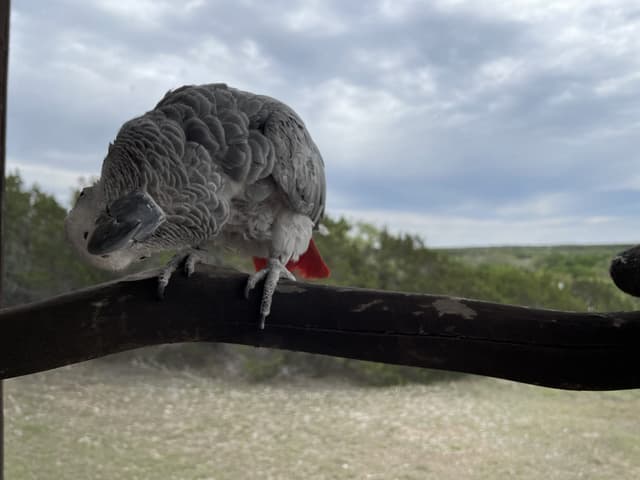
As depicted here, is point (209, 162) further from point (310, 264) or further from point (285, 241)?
point (310, 264)

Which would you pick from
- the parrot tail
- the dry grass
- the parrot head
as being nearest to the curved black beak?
the parrot head

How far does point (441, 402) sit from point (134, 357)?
5.98 ft

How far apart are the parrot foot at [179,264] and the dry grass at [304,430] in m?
1.47

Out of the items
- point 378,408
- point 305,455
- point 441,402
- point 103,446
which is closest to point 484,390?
point 441,402

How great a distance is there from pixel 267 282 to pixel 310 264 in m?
0.35

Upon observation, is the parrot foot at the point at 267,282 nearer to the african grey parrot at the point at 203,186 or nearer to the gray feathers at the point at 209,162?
the african grey parrot at the point at 203,186

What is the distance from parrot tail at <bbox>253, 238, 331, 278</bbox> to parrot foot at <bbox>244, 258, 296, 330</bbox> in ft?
0.87

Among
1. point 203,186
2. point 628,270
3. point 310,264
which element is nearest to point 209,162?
point 203,186

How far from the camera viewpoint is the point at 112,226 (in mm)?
766

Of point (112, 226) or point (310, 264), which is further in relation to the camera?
point (310, 264)

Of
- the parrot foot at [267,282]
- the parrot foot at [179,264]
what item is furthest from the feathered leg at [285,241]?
the parrot foot at [179,264]

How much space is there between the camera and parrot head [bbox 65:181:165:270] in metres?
0.76

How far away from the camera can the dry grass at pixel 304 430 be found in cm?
220

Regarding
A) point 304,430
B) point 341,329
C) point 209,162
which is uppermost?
point 209,162
